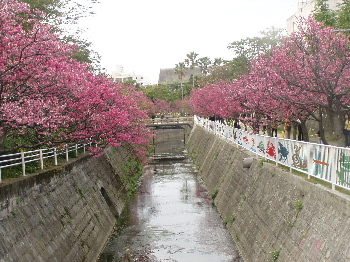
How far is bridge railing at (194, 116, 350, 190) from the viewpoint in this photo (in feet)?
33.2

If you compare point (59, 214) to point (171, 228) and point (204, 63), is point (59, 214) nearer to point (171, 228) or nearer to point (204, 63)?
point (171, 228)

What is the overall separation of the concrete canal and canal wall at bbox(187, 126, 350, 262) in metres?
1.14

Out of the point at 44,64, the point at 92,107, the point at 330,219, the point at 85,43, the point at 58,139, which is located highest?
the point at 85,43

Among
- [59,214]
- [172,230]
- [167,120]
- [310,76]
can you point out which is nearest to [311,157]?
[310,76]

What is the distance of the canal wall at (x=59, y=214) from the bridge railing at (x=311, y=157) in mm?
8911

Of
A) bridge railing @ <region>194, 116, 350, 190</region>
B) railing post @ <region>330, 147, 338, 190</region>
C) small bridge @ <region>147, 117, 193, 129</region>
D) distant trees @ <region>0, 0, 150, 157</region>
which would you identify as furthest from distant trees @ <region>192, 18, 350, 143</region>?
small bridge @ <region>147, 117, 193, 129</region>

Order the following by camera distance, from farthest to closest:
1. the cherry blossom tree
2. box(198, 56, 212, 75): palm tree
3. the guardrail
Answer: box(198, 56, 212, 75): palm tree < the guardrail < the cherry blossom tree

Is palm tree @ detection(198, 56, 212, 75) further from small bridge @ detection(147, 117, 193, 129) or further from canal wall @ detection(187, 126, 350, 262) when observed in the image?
canal wall @ detection(187, 126, 350, 262)

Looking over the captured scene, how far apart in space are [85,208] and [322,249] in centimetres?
1237

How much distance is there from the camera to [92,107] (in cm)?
1938

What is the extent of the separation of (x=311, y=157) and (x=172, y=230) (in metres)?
11.7

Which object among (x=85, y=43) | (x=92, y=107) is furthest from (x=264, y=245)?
(x=85, y=43)

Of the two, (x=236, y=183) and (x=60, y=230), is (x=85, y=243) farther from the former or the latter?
(x=236, y=183)

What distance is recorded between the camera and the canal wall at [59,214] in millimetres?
12047
